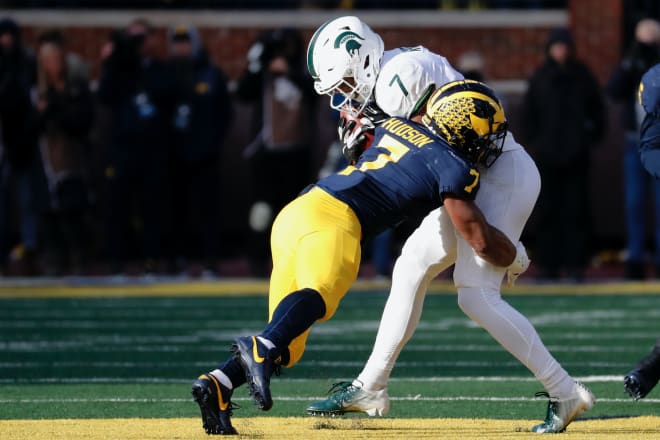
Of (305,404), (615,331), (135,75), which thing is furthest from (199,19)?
(305,404)

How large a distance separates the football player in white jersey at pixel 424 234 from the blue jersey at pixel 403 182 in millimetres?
284

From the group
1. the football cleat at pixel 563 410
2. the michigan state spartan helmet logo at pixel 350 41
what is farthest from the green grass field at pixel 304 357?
the michigan state spartan helmet logo at pixel 350 41

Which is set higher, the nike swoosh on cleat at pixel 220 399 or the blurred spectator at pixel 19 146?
the nike swoosh on cleat at pixel 220 399

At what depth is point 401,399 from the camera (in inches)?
290

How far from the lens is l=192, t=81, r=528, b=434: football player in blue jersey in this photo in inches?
229

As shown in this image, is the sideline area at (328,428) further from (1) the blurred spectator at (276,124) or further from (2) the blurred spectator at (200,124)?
(2) the blurred spectator at (200,124)

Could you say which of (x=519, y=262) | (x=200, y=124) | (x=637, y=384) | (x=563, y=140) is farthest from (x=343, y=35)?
(x=200, y=124)

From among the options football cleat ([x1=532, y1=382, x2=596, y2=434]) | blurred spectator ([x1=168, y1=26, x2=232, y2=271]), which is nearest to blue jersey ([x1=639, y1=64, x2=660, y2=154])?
football cleat ([x1=532, y1=382, x2=596, y2=434])

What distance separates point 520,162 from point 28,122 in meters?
7.95

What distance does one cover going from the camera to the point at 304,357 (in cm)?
916

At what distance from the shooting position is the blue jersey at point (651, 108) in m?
6.98

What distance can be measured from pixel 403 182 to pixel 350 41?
29.5 inches

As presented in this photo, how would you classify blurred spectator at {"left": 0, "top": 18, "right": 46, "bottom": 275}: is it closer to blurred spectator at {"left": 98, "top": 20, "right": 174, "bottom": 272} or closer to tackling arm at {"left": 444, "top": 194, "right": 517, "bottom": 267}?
blurred spectator at {"left": 98, "top": 20, "right": 174, "bottom": 272}

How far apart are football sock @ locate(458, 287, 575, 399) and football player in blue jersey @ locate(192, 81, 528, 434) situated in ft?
0.50
